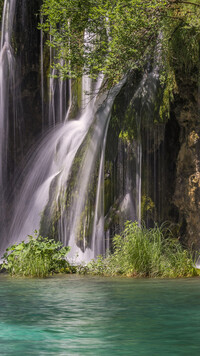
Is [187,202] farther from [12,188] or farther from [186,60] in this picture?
[12,188]

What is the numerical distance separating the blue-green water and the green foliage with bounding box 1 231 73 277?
152 cm

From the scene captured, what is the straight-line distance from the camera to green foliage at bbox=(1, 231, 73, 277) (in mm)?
13164

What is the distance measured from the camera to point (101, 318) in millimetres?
7645

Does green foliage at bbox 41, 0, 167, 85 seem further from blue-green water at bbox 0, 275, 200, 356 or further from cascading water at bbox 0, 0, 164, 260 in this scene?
blue-green water at bbox 0, 275, 200, 356

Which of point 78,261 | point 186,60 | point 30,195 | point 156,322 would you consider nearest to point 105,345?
point 156,322

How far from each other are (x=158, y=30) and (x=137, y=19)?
41.9 inches

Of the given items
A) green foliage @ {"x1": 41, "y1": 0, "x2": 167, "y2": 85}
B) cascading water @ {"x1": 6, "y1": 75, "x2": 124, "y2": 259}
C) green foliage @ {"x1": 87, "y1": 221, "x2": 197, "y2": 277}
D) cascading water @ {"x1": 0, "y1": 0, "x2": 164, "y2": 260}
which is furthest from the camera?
cascading water @ {"x1": 6, "y1": 75, "x2": 124, "y2": 259}

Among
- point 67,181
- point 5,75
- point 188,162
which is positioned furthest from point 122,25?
point 5,75

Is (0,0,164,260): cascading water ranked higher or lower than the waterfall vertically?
lower

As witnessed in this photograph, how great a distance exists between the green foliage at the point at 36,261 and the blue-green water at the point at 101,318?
1515 mm

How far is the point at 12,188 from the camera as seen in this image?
891 inches

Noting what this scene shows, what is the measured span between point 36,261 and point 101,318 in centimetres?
570

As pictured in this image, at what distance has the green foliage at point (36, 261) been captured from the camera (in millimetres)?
13164

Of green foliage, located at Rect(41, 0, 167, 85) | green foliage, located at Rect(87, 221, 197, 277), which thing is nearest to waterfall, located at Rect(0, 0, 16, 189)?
green foliage, located at Rect(41, 0, 167, 85)
